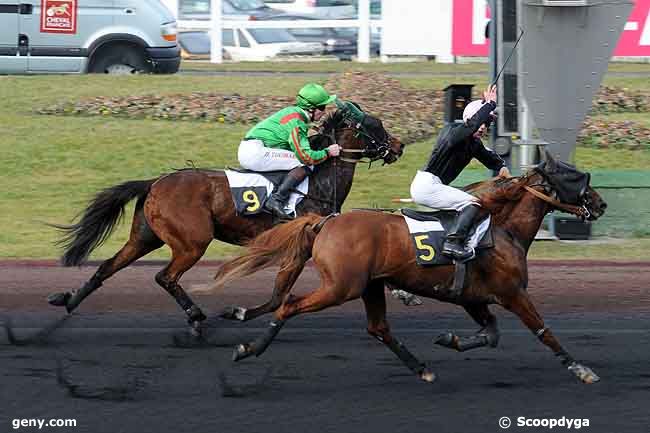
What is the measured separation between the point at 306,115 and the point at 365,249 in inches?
103

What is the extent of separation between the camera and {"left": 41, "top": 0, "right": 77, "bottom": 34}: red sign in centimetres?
2028

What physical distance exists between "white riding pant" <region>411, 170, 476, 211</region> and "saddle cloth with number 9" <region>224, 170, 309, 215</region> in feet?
6.11

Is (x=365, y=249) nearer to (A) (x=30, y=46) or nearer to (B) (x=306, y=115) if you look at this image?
(B) (x=306, y=115)

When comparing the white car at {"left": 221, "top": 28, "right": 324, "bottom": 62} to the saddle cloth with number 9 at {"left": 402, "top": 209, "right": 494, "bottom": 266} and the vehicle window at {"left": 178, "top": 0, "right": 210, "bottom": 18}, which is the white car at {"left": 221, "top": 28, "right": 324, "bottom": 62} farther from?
the saddle cloth with number 9 at {"left": 402, "top": 209, "right": 494, "bottom": 266}

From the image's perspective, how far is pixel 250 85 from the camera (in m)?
20.7

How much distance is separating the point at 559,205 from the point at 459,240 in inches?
32.4

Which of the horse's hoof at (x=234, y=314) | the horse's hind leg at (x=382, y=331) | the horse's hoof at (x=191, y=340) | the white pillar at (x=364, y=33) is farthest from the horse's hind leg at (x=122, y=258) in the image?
the white pillar at (x=364, y=33)

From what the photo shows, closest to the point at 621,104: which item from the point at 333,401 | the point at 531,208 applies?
the point at 531,208

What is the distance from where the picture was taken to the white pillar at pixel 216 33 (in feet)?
77.3

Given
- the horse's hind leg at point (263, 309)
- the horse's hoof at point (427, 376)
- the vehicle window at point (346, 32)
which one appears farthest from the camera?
the vehicle window at point (346, 32)

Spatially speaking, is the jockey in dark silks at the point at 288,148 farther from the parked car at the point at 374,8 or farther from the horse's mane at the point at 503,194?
the parked car at the point at 374,8

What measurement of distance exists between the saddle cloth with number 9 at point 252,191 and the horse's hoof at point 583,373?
2.96 m

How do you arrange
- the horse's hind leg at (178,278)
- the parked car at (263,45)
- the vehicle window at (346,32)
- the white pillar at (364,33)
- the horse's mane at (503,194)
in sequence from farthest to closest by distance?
the parked car at (263,45) < the vehicle window at (346,32) < the white pillar at (364,33) < the horse's hind leg at (178,278) < the horse's mane at (503,194)

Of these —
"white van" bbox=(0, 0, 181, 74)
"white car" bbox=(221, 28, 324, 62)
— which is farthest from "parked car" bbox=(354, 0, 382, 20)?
"white van" bbox=(0, 0, 181, 74)
